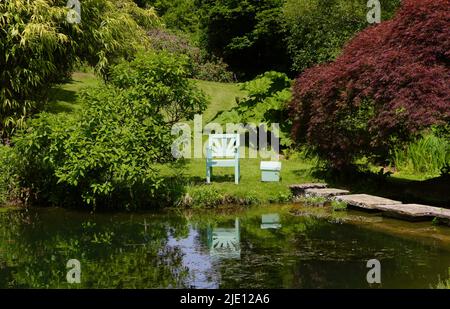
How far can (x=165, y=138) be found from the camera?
429 inches

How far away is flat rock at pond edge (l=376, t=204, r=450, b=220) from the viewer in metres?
9.54

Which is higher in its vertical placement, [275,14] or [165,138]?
[275,14]

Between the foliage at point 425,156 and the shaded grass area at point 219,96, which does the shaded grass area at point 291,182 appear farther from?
the shaded grass area at point 219,96

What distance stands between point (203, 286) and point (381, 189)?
23.1ft

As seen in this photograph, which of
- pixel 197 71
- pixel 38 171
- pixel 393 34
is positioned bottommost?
pixel 38 171

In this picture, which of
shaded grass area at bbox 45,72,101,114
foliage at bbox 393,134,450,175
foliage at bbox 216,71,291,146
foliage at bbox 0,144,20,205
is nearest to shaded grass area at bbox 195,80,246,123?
foliage at bbox 216,71,291,146

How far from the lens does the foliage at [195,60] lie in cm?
2733

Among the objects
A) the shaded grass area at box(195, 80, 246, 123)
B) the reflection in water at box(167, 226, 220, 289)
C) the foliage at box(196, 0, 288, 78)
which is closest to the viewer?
the reflection in water at box(167, 226, 220, 289)

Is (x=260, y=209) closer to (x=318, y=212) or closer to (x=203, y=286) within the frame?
(x=318, y=212)

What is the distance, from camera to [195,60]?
29.1 meters

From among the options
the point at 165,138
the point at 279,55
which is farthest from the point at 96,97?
the point at 279,55

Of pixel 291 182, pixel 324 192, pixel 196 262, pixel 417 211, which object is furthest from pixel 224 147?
pixel 196 262

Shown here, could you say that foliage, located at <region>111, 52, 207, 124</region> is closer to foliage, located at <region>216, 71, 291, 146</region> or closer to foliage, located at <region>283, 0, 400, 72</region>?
foliage, located at <region>216, 71, 291, 146</region>

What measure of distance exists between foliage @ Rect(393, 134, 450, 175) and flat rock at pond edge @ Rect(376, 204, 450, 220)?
3.95 metres
